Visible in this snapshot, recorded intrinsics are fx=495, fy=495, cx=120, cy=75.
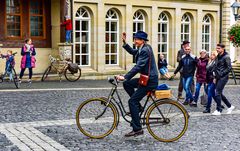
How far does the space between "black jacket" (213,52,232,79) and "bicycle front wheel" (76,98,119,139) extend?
441 centimetres

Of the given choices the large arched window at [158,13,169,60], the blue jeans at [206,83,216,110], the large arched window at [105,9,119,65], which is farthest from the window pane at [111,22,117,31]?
the blue jeans at [206,83,216,110]

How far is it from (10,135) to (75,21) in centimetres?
1658

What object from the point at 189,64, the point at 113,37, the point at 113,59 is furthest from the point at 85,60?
the point at 189,64

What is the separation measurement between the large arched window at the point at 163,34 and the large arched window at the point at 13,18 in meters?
9.22

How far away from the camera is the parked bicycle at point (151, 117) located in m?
8.74

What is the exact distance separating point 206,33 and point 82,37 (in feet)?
33.7

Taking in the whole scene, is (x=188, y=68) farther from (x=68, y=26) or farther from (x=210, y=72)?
(x=68, y=26)

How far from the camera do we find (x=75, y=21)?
2512 centimetres

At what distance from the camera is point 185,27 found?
1223 inches

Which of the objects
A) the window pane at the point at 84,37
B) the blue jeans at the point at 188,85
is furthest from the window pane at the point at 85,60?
the blue jeans at the point at 188,85

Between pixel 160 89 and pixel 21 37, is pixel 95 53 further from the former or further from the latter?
pixel 160 89

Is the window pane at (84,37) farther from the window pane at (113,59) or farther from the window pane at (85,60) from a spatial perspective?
the window pane at (113,59)

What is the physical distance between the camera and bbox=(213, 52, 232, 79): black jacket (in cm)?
1230

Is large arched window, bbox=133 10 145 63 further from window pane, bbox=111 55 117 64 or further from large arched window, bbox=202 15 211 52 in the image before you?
large arched window, bbox=202 15 211 52
